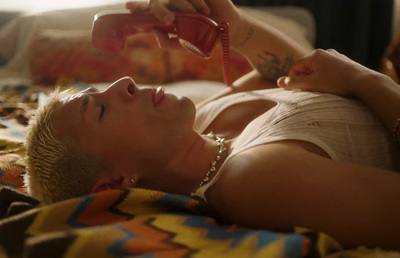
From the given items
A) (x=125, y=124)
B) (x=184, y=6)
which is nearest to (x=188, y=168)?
(x=125, y=124)

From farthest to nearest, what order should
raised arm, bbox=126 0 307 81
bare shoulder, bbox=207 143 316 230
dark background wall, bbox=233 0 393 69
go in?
dark background wall, bbox=233 0 393 69, raised arm, bbox=126 0 307 81, bare shoulder, bbox=207 143 316 230

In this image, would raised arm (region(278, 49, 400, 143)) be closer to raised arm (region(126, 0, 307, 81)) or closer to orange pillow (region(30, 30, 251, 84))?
raised arm (region(126, 0, 307, 81))

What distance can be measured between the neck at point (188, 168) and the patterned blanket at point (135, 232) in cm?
15

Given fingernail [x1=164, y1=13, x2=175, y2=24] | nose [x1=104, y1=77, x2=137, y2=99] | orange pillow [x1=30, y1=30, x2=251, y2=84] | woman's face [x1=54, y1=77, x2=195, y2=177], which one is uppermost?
fingernail [x1=164, y1=13, x2=175, y2=24]

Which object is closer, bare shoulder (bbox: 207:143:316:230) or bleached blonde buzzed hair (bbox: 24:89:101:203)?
bare shoulder (bbox: 207:143:316:230)

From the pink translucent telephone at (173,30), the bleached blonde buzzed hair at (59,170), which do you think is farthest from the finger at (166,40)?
the bleached blonde buzzed hair at (59,170)

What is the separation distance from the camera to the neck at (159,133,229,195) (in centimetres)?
99

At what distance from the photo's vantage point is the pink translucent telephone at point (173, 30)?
3.51 ft

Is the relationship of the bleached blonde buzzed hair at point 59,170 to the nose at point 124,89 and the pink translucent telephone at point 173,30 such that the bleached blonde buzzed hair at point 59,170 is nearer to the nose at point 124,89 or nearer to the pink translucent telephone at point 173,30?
the nose at point 124,89

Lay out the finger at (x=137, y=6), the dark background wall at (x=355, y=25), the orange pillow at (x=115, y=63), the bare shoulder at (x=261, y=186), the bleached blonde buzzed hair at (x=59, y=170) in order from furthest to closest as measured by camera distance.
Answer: the dark background wall at (x=355, y=25) < the orange pillow at (x=115, y=63) < the finger at (x=137, y=6) < the bleached blonde buzzed hair at (x=59, y=170) < the bare shoulder at (x=261, y=186)

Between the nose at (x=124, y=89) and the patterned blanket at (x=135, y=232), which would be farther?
the nose at (x=124, y=89)

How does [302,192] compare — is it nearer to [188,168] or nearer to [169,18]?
[188,168]

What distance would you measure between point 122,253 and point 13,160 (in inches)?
24.0

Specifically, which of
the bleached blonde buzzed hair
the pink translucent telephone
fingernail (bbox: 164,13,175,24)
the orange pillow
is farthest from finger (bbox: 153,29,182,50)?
the orange pillow
